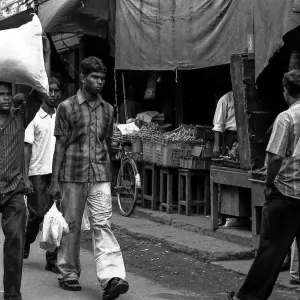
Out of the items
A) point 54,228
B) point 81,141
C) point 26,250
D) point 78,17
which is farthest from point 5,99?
point 78,17

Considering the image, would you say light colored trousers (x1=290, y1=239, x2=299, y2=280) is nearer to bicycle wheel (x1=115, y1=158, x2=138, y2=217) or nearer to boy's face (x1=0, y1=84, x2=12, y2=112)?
boy's face (x1=0, y1=84, x2=12, y2=112)

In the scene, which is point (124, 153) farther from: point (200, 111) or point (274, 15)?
point (274, 15)

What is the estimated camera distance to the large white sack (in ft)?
18.5

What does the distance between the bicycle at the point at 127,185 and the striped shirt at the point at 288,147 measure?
18.8ft

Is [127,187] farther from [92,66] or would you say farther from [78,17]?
[92,66]

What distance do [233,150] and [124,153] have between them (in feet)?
9.28

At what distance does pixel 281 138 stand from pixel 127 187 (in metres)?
6.25

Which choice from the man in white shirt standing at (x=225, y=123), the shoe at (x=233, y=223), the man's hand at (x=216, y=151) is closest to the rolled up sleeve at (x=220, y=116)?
the man in white shirt standing at (x=225, y=123)

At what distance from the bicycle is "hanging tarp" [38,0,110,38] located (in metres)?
2.14

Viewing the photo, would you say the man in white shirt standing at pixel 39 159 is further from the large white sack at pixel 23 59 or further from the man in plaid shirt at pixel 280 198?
the man in plaid shirt at pixel 280 198

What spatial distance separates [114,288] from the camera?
599 centimetres

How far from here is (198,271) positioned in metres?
7.68

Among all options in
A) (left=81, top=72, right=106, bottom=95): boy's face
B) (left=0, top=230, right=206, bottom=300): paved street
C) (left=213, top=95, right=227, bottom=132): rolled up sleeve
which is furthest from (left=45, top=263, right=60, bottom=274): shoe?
(left=213, top=95, right=227, bottom=132): rolled up sleeve

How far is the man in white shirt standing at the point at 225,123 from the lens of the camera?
990 centimetres
